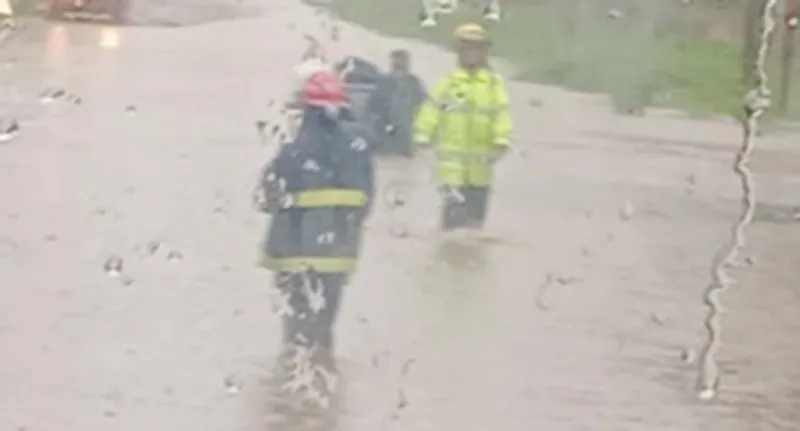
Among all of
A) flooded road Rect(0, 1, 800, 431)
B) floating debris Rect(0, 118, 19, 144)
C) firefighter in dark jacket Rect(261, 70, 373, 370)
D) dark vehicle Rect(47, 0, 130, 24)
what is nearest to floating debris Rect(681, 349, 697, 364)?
flooded road Rect(0, 1, 800, 431)

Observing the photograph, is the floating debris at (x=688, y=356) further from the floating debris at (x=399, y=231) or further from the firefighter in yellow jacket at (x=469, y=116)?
the floating debris at (x=399, y=231)

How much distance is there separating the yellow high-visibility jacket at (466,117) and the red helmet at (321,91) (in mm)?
3445

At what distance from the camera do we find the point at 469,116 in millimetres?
11820

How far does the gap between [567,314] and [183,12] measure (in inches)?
410

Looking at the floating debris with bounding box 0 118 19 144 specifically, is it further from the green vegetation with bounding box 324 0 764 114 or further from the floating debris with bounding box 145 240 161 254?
the floating debris with bounding box 145 240 161 254

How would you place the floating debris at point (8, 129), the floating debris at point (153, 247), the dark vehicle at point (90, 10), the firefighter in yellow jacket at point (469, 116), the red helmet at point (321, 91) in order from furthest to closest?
1. the dark vehicle at point (90, 10)
2. the floating debris at point (8, 129)
3. the firefighter in yellow jacket at point (469, 116)
4. the floating debris at point (153, 247)
5. the red helmet at point (321, 91)

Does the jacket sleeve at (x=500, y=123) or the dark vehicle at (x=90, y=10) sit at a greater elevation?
the jacket sleeve at (x=500, y=123)

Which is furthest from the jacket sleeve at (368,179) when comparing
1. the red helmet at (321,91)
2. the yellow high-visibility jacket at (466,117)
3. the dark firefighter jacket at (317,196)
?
the yellow high-visibility jacket at (466,117)

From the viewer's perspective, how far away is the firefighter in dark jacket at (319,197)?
815 centimetres

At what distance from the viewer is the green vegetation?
19.7 metres

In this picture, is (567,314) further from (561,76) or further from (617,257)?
(561,76)

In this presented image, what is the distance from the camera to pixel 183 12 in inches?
789

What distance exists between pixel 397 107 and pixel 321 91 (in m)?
4.82

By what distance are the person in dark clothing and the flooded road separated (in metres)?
0.36
